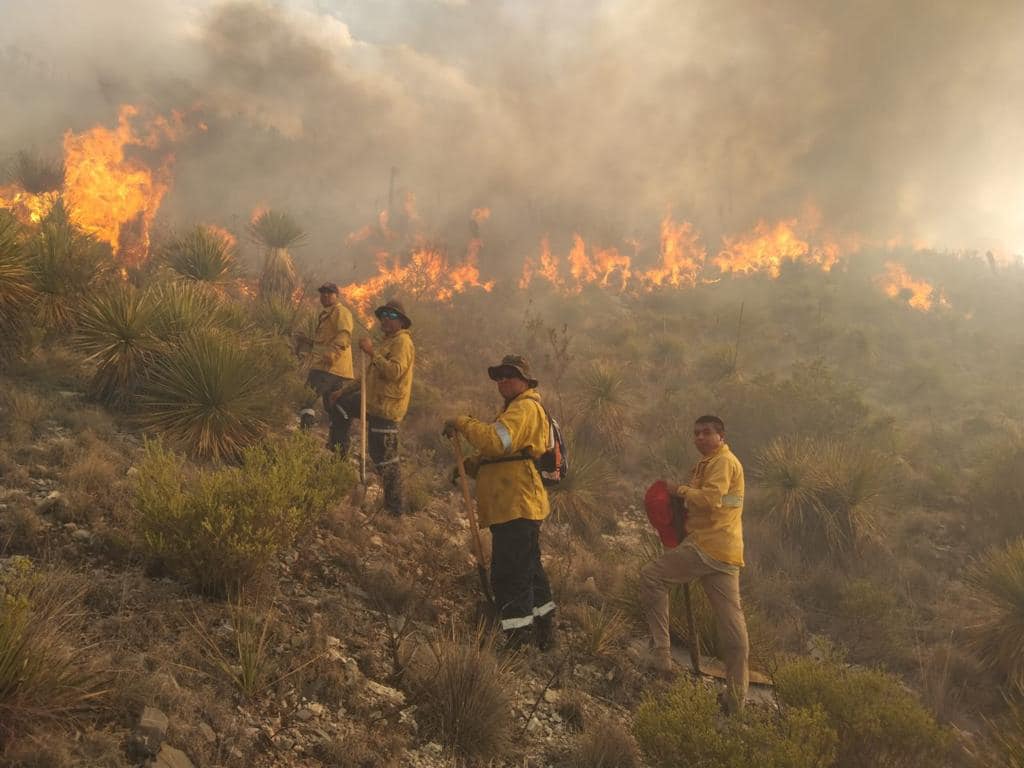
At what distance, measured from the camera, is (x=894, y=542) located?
7871 mm

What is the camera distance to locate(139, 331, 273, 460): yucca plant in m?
5.49

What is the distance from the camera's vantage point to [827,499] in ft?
25.8

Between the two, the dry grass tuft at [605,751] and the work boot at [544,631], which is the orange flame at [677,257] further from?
the dry grass tuft at [605,751]

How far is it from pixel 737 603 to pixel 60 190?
16022 mm

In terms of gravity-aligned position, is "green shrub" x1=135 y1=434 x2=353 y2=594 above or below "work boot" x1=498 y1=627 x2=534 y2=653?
above

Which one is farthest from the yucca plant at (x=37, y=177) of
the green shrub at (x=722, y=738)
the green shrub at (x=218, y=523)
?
the green shrub at (x=722, y=738)

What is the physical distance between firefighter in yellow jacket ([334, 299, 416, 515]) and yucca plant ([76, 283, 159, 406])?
267 cm

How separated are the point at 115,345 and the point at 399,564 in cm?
409

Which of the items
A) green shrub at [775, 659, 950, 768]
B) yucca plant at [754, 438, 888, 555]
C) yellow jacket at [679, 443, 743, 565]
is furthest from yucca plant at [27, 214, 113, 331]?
yucca plant at [754, 438, 888, 555]

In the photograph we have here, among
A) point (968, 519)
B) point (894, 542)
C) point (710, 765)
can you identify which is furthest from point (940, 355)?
point (710, 765)

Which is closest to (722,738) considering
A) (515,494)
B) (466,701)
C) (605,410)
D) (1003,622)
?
(466,701)

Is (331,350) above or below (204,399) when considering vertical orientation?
above

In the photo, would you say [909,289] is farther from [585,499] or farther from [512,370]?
[512,370]

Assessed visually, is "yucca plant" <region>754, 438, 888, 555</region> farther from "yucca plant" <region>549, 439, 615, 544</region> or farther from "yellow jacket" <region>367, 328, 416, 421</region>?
"yellow jacket" <region>367, 328, 416, 421</region>
